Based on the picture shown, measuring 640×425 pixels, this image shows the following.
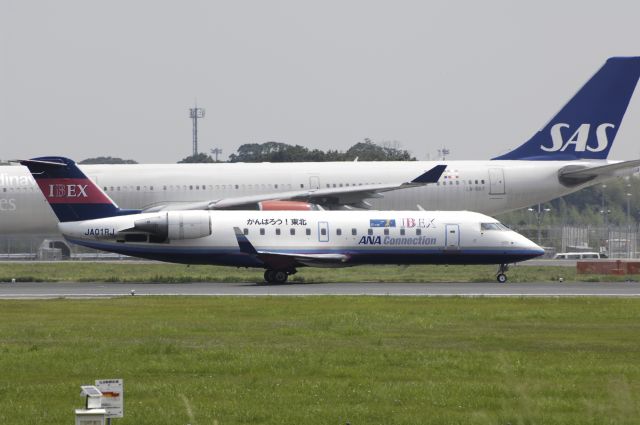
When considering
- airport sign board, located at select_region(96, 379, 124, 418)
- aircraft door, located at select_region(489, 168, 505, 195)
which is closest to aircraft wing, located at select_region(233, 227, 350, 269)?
aircraft door, located at select_region(489, 168, 505, 195)

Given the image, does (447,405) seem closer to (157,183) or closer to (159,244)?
(159,244)

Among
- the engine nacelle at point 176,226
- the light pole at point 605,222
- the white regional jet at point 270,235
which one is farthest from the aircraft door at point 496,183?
the light pole at point 605,222

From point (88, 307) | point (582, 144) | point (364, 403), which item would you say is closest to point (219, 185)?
point (582, 144)

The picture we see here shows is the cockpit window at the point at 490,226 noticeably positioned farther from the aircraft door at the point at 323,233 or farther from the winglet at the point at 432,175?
the aircraft door at the point at 323,233

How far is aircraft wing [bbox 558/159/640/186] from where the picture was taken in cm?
5503

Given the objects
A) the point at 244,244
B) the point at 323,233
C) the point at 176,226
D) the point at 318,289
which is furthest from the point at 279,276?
the point at 176,226

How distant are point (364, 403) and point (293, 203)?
36206mm

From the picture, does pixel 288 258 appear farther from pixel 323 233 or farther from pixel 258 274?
pixel 258 274

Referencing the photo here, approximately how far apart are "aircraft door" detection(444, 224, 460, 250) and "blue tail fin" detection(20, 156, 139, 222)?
544 inches

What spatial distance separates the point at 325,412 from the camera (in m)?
15.8

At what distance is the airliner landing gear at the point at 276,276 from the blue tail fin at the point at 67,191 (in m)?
7.10

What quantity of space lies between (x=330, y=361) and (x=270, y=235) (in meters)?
24.6

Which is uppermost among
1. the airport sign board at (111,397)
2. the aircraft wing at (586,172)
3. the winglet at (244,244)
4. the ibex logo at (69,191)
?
the aircraft wing at (586,172)

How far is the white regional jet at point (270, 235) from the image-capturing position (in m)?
44.6
